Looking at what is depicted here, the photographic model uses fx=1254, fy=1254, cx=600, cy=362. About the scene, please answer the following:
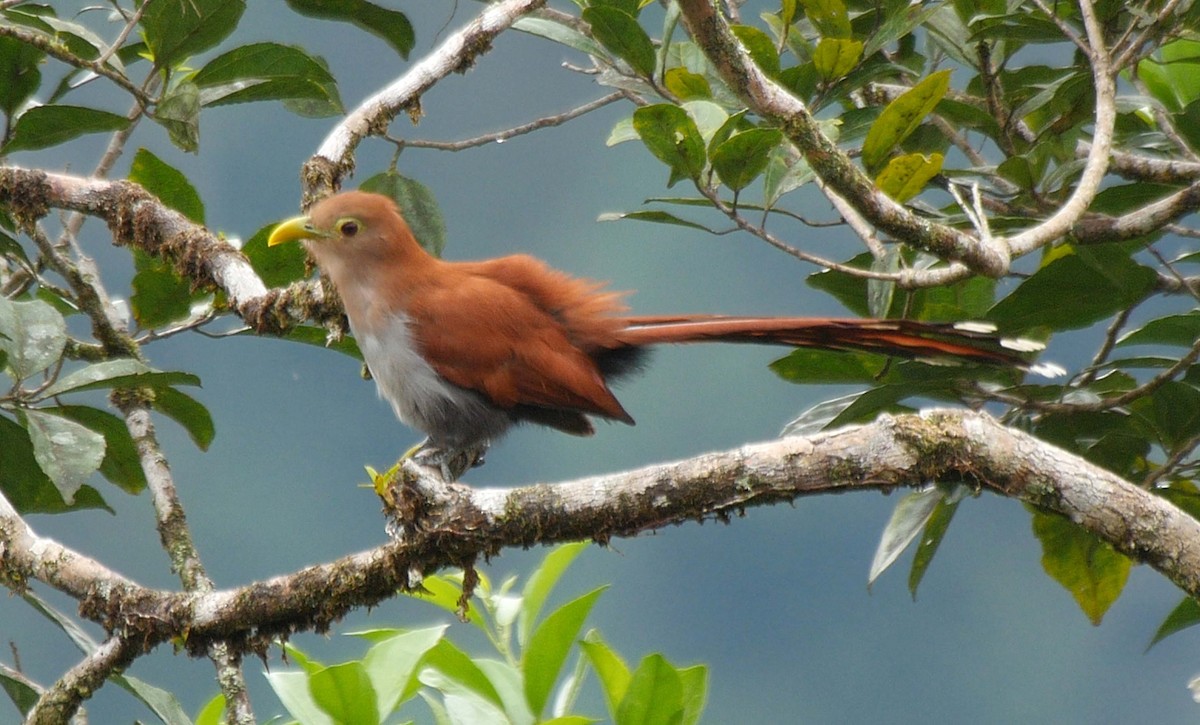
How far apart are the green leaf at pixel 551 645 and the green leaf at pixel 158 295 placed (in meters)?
1.41

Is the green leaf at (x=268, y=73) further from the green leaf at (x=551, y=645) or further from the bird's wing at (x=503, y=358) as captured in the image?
the green leaf at (x=551, y=645)

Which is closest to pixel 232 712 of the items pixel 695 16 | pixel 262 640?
pixel 262 640

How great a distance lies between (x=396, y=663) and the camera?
7.03 feet

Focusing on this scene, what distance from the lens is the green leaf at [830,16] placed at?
294cm

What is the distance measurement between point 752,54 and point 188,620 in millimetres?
1700

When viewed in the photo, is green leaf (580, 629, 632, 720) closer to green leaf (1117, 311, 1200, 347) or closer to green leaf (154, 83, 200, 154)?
green leaf (1117, 311, 1200, 347)

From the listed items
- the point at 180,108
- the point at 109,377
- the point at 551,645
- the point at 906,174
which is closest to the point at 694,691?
the point at 551,645

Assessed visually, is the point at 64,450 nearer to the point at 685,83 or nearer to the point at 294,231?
the point at 294,231

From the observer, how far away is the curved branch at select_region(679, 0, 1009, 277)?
2264 mm

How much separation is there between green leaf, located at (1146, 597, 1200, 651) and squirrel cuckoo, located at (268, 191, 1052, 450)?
126 centimetres

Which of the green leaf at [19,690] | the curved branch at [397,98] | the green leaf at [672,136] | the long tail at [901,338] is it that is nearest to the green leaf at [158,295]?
the curved branch at [397,98]

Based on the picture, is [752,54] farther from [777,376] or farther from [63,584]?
[63,584]

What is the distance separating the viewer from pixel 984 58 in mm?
3102

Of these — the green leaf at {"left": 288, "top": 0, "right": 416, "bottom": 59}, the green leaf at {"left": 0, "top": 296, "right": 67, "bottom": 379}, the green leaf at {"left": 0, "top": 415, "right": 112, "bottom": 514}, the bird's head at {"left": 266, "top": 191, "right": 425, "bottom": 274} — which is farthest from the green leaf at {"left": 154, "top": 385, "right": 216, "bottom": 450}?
the green leaf at {"left": 288, "top": 0, "right": 416, "bottom": 59}
